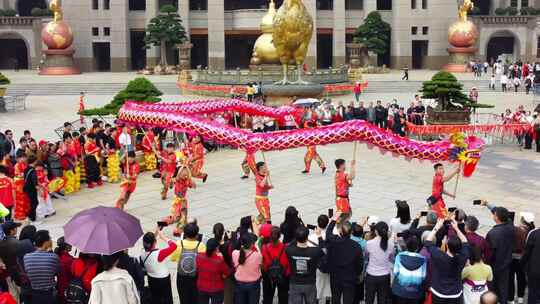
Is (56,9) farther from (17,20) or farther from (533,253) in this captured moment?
(533,253)

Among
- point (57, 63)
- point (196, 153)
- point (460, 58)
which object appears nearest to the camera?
point (196, 153)

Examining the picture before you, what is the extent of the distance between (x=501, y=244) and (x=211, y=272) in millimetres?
3849

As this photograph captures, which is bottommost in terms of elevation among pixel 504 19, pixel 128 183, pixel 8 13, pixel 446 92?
pixel 128 183

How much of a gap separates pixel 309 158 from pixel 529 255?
9.12m

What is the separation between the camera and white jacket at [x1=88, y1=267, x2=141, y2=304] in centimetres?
632

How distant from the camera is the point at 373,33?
50625 mm

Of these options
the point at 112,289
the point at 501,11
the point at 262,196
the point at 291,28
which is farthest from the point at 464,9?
the point at 112,289

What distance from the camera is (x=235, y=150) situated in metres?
20.9

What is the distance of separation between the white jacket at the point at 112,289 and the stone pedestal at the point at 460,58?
4683 cm

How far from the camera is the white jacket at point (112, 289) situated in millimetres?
6324

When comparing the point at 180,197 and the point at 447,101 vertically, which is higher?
the point at 447,101

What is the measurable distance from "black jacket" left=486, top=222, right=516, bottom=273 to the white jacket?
4.67 metres

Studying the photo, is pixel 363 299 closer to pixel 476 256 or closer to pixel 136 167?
pixel 476 256

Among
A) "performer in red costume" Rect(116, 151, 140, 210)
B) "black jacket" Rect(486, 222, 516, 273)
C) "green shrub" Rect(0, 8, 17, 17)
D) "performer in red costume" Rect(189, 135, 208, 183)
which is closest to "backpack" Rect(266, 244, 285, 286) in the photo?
"black jacket" Rect(486, 222, 516, 273)
